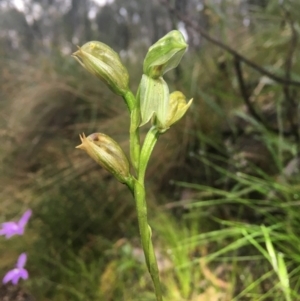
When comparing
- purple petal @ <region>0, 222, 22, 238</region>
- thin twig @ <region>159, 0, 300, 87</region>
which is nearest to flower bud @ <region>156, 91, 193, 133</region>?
purple petal @ <region>0, 222, 22, 238</region>

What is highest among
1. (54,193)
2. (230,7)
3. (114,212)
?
(230,7)

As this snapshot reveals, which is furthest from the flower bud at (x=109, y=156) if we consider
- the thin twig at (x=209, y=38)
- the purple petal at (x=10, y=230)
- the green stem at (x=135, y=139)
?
the thin twig at (x=209, y=38)

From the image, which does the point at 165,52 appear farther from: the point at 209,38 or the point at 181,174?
the point at 181,174

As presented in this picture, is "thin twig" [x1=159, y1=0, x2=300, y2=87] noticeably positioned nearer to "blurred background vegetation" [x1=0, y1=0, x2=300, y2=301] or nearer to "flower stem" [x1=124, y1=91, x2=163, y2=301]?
"blurred background vegetation" [x1=0, y1=0, x2=300, y2=301]

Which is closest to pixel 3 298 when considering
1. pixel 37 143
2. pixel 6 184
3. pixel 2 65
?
pixel 6 184

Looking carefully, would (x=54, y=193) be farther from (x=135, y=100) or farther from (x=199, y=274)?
(x=135, y=100)

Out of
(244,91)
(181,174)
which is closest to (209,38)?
(244,91)
